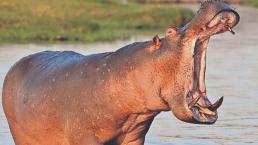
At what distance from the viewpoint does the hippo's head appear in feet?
17.3

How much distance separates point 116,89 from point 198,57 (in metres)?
0.68

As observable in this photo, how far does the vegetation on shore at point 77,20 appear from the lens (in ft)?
81.7

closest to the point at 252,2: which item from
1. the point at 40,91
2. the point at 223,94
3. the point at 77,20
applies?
the point at 77,20

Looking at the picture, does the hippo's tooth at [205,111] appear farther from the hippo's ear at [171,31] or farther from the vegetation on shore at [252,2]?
the vegetation on shore at [252,2]

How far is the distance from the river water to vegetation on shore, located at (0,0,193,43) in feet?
7.11

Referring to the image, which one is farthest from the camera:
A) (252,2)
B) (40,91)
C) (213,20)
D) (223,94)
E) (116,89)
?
(252,2)

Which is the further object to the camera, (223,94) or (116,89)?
(223,94)

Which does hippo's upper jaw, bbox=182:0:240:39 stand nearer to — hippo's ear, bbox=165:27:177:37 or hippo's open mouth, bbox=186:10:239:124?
hippo's open mouth, bbox=186:10:239:124

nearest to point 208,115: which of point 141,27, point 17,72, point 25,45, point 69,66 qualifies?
point 69,66

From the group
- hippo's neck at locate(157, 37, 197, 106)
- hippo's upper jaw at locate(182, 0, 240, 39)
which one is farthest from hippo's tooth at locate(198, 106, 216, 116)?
hippo's upper jaw at locate(182, 0, 240, 39)

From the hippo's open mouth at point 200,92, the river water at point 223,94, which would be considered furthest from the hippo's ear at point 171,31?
the river water at point 223,94

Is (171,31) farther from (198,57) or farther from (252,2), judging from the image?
(252,2)

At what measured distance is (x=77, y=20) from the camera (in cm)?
2811

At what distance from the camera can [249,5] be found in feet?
167
